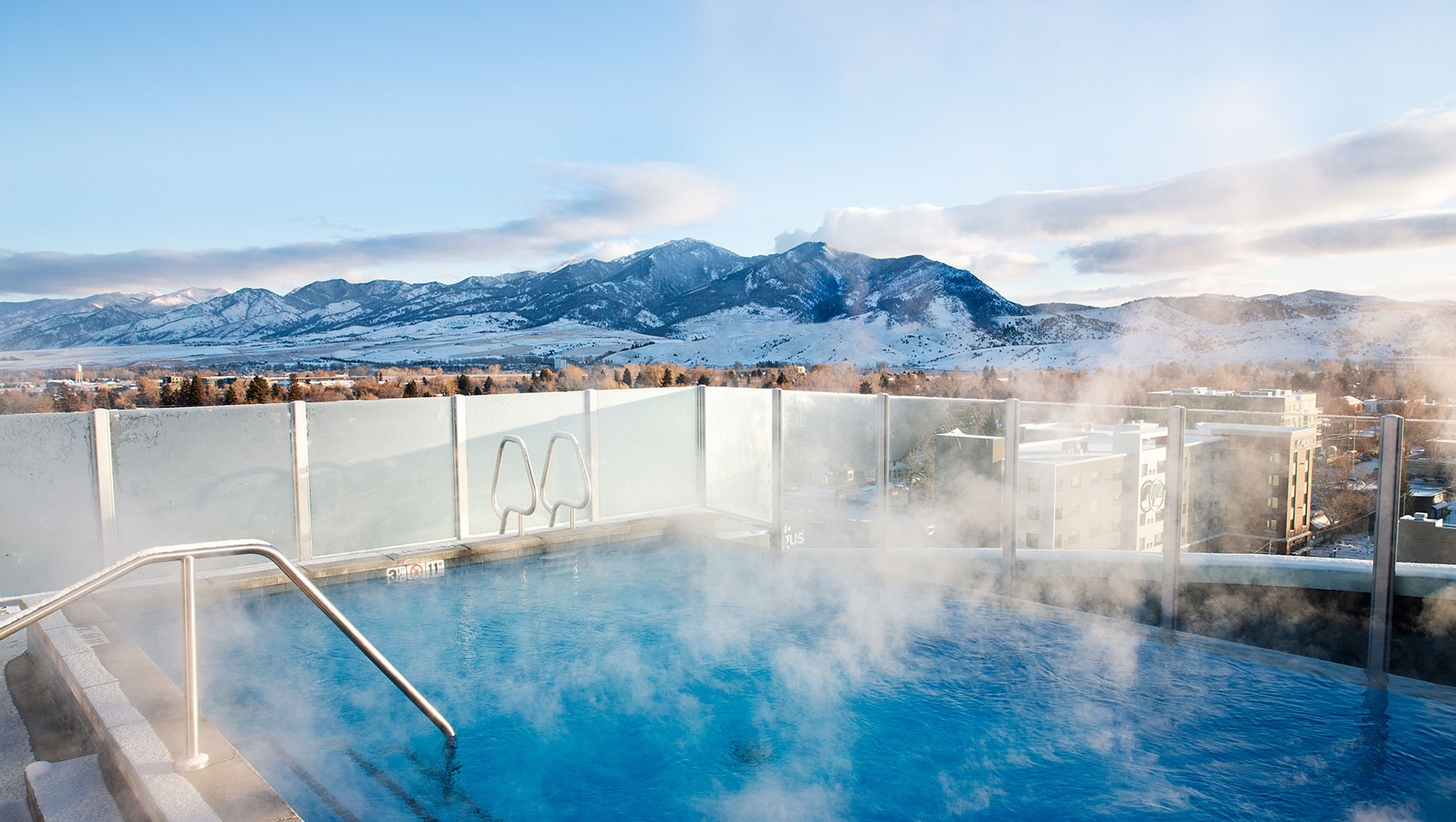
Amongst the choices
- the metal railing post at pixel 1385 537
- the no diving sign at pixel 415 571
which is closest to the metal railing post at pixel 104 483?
the no diving sign at pixel 415 571

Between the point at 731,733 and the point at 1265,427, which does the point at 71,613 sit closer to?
the point at 731,733

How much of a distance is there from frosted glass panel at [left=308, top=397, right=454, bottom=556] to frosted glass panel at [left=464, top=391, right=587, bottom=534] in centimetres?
22

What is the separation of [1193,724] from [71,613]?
5.39m

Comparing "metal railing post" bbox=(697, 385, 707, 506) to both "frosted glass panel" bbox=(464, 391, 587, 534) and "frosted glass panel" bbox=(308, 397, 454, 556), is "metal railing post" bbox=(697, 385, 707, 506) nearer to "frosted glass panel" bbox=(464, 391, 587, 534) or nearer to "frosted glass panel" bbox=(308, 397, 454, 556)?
"frosted glass panel" bbox=(464, 391, 587, 534)

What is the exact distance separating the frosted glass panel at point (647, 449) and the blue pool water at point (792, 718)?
2.10 meters

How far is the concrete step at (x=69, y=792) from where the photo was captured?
2092 mm

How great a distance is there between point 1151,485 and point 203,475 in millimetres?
6228

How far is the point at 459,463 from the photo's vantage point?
6180 millimetres

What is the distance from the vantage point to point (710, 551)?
655 centimetres

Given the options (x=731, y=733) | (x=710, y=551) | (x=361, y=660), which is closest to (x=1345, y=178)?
(x=710, y=551)

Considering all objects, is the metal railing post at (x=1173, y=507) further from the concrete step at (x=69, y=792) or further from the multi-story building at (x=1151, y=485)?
the concrete step at (x=69, y=792)

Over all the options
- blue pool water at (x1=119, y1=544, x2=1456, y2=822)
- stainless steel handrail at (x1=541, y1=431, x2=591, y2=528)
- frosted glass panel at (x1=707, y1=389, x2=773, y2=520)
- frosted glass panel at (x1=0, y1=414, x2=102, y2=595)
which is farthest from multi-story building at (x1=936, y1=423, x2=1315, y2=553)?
frosted glass panel at (x1=0, y1=414, x2=102, y2=595)

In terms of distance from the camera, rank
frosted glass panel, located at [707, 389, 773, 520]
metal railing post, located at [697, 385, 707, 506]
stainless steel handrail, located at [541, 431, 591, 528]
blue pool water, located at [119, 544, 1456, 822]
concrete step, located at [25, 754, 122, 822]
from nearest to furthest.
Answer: concrete step, located at [25, 754, 122, 822], blue pool water, located at [119, 544, 1456, 822], stainless steel handrail, located at [541, 431, 591, 528], frosted glass panel, located at [707, 389, 773, 520], metal railing post, located at [697, 385, 707, 506]

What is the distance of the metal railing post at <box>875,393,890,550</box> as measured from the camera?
5398 mm
